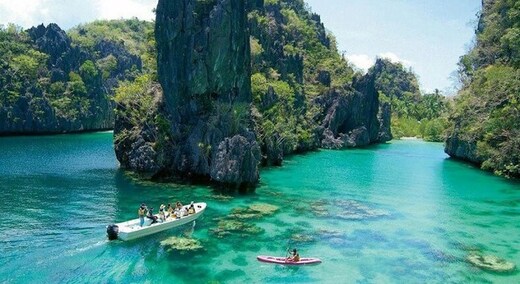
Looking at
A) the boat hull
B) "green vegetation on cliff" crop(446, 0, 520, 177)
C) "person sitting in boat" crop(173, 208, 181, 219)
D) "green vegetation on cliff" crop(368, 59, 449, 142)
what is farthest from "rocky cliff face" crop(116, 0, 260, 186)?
"green vegetation on cliff" crop(368, 59, 449, 142)

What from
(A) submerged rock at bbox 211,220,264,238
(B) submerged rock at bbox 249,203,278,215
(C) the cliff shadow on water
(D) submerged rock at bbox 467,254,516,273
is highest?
(C) the cliff shadow on water

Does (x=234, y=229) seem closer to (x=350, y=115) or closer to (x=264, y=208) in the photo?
(x=264, y=208)

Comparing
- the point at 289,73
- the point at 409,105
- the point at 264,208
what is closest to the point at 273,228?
the point at 264,208

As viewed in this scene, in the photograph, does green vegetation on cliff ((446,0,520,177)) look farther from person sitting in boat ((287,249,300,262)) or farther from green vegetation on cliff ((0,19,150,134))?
green vegetation on cliff ((0,19,150,134))

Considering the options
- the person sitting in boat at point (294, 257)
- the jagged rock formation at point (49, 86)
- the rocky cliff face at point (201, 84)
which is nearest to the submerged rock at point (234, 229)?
the person sitting in boat at point (294, 257)

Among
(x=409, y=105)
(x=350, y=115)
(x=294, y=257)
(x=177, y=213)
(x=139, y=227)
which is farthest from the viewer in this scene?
(x=409, y=105)

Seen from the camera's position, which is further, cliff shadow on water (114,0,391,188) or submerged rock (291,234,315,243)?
cliff shadow on water (114,0,391,188)

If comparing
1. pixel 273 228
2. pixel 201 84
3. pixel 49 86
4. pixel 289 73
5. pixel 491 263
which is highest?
pixel 289 73
